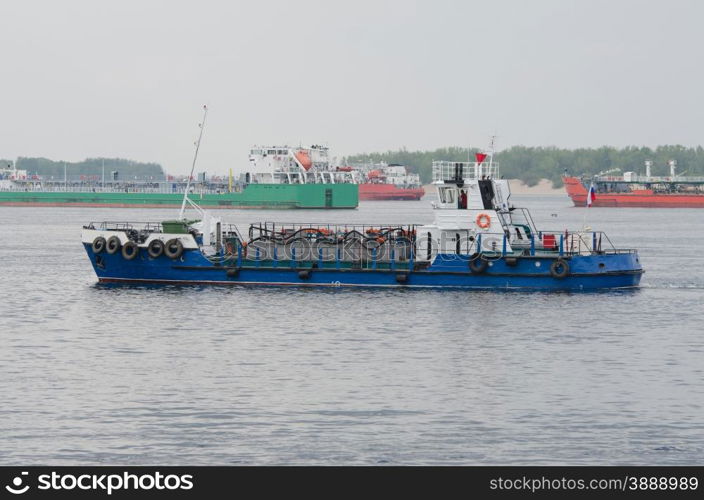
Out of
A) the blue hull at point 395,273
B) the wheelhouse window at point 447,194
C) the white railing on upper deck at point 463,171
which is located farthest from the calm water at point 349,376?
the white railing on upper deck at point 463,171

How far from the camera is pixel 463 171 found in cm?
5206

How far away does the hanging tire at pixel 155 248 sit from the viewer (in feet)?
170

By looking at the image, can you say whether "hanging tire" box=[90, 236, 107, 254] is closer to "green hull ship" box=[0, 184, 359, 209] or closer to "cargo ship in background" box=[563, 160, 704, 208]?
"green hull ship" box=[0, 184, 359, 209]

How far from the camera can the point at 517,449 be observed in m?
25.4

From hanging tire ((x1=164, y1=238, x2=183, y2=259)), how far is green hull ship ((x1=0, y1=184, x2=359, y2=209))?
10616 centimetres

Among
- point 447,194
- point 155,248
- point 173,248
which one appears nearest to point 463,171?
point 447,194

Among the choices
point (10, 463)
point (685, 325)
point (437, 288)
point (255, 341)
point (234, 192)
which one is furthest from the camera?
point (234, 192)

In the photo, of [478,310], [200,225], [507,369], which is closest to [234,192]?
[200,225]

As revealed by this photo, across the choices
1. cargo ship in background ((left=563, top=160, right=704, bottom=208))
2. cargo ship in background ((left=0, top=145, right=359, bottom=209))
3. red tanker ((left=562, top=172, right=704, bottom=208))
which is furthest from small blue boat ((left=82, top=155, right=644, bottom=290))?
cargo ship in background ((left=563, top=160, right=704, bottom=208))

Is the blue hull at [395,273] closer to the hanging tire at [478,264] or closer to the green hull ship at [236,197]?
the hanging tire at [478,264]

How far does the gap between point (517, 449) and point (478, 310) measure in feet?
66.0

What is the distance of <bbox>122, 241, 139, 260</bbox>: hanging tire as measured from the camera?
52.2 metres
